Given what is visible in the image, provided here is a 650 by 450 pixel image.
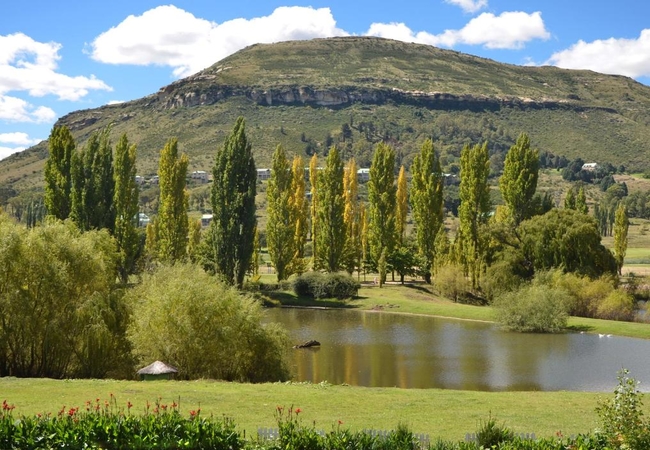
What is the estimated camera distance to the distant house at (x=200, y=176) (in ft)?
489

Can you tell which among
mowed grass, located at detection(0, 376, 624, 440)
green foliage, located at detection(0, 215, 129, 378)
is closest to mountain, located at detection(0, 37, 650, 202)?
green foliage, located at detection(0, 215, 129, 378)

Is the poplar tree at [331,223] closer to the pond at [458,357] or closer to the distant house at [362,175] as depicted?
the pond at [458,357]

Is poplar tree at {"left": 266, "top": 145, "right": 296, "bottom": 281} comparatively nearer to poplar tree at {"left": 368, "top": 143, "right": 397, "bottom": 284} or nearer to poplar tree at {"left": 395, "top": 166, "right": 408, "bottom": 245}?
poplar tree at {"left": 368, "top": 143, "right": 397, "bottom": 284}

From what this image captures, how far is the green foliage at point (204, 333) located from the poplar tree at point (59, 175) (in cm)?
2166

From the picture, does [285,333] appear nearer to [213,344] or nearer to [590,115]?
[213,344]

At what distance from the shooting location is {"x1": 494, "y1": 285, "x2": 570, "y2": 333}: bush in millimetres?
45156

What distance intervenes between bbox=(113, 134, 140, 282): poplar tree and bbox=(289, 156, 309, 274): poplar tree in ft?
47.5

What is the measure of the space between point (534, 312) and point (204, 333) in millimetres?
26080

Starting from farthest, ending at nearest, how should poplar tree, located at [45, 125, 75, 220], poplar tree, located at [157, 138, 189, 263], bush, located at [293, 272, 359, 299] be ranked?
poplar tree, located at [157, 138, 189, 263], bush, located at [293, 272, 359, 299], poplar tree, located at [45, 125, 75, 220]

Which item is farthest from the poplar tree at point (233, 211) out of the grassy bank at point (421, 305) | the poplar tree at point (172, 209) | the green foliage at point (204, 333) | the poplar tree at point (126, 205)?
the green foliage at point (204, 333)

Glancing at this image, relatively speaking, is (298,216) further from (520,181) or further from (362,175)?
(362,175)

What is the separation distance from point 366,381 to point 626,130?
18028cm

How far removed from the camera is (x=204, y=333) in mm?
26547

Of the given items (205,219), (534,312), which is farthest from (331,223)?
(205,219)
